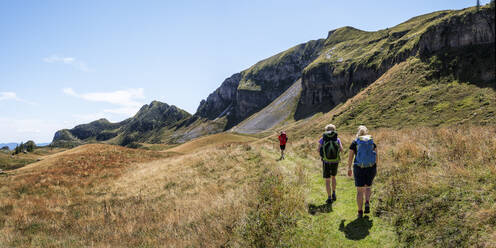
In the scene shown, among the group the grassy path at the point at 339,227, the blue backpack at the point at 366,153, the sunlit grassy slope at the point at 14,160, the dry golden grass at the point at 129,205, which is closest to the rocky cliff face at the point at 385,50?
the blue backpack at the point at 366,153

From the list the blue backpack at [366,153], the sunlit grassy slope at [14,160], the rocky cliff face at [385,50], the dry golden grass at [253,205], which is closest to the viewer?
the dry golden grass at [253,205]

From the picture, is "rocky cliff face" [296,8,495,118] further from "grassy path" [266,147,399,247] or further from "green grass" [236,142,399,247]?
"green grass" [236,142,399,247]

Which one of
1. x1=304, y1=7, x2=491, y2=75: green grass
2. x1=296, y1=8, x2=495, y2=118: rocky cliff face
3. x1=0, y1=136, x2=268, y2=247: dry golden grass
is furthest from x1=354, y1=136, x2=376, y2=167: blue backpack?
x1=304, y1=7, x2=491, y2=75: green grass

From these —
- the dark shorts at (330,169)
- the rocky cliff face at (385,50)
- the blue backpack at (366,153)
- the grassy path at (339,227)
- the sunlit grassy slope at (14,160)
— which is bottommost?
the sunlit grassy slope at (14,160)

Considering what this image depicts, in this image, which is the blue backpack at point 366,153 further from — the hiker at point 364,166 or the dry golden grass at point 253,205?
the dry golden grass at point 253,205

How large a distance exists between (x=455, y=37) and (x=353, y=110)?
26470 millimetres

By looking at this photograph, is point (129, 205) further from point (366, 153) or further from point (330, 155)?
point (366, 153)

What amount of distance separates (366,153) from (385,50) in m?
112

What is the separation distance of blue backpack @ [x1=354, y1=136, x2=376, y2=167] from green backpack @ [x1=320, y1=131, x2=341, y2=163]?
1.33 meters

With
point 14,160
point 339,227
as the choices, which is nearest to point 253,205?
point 339,227

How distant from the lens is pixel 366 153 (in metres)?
6.61

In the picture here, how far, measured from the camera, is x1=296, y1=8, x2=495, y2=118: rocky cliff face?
51.7m

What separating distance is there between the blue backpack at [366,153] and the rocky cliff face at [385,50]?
51991 millimetres

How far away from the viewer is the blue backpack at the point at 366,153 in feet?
21.6
